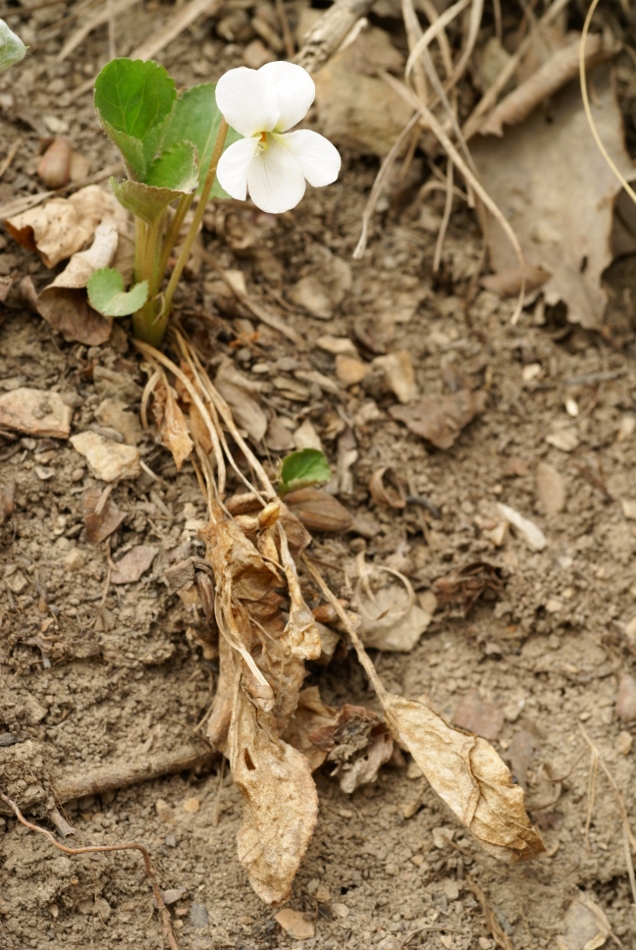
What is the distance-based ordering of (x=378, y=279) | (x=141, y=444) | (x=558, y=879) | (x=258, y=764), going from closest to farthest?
(x=258, y=764)
(x=558, y=879)
(x=141, y=444)
(x=378, y=279)

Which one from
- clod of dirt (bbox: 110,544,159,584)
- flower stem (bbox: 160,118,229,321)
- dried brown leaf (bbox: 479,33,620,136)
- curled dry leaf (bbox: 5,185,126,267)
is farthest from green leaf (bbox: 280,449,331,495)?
dried brown leaf (bbox: 479,33,620,136)

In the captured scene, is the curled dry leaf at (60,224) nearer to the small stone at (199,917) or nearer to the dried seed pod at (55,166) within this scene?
the dried seed pod at (55,166)

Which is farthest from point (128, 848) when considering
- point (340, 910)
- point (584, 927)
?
point (584, 927)

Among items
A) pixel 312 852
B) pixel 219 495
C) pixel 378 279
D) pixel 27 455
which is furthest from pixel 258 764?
pixel 378 279

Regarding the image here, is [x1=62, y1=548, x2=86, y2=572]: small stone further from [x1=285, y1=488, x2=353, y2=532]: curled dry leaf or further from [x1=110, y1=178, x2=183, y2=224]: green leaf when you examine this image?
[x1=110, y1=178, x2=183, y2=224]: green leaf

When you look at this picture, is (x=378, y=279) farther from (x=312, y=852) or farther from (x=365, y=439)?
(x=312, y=852)

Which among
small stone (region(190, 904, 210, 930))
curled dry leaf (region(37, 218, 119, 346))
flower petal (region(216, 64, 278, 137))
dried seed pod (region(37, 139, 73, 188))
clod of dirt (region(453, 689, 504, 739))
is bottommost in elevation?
small stone (region(190, 904, 210, 930))
